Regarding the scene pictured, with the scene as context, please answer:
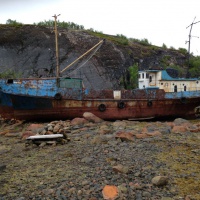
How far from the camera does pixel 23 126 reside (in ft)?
46.1

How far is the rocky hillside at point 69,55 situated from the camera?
1085 inches

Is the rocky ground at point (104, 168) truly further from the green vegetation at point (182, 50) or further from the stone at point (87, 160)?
the green vegetation at point (182, 50)

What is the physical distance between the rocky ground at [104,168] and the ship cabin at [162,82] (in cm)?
1012

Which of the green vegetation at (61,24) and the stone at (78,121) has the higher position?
the green vegetation at (61,24)

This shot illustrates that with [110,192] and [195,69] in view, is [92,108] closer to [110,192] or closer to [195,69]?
[110,192]

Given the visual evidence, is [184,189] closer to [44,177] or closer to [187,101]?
[44,177]

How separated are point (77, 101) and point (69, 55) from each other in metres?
15.3

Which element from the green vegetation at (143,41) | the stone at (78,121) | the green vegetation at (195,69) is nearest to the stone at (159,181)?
the stone at (78,121)

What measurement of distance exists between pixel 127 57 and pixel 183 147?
83.6 ft

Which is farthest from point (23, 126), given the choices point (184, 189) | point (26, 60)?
point (26, 60)

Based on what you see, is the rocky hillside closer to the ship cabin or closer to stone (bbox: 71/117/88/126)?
the ship cabin

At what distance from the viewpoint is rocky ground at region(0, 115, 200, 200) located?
4.61 m

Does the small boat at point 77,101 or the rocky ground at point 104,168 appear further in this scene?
the small boat at point 77,101

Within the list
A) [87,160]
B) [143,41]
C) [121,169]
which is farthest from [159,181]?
[143,41]
